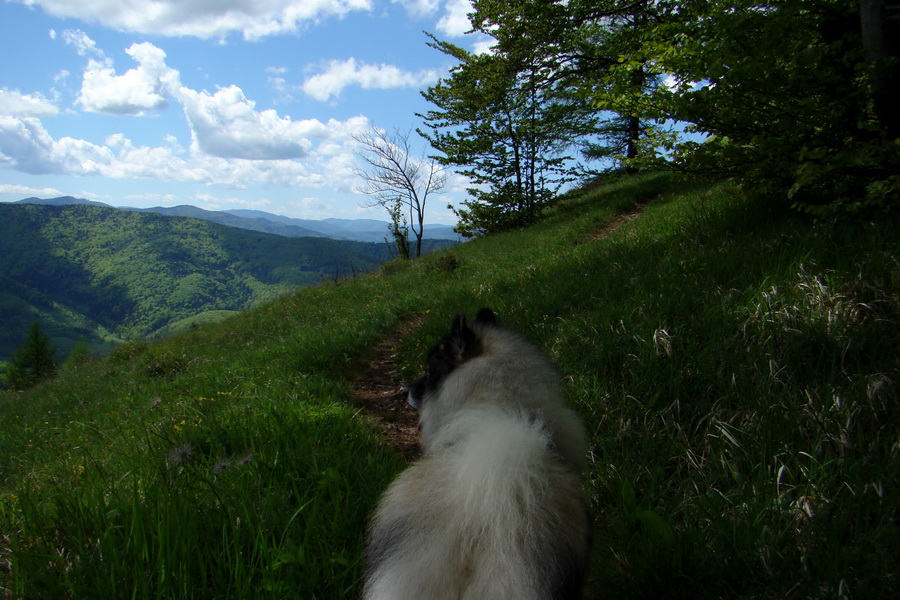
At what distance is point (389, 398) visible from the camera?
570 centimetres

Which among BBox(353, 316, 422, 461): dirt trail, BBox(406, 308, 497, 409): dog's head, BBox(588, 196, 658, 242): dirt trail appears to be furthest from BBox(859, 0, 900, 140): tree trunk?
BBox(588, 196, 658, 242): dirt trail

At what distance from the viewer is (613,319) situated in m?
4.75

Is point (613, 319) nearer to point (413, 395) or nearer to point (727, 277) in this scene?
point (727, 277)

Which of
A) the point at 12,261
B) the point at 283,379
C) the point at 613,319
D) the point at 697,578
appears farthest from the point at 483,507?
the point at 12,261

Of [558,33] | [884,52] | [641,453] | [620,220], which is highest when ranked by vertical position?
[558,33]

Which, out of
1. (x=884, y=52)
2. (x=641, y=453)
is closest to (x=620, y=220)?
(x=884, y=52)

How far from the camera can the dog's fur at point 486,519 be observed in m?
1.54

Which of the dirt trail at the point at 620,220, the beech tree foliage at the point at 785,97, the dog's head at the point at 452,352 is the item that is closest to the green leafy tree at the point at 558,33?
the dirt trail at the point at 620,220

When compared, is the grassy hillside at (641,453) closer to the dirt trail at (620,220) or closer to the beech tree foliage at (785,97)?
the beech tree foliage at (785,97)

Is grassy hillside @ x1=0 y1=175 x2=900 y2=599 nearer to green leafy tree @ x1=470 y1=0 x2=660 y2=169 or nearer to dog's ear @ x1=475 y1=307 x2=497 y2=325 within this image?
dog's ear @ x1=475 y1=307 x2=497 y2=325

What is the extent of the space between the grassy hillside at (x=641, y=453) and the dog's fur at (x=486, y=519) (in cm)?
64

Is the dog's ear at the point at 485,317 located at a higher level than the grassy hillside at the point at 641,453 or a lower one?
higher

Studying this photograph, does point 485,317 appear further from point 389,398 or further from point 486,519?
point 389,398

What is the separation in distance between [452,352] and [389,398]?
3049 mm
